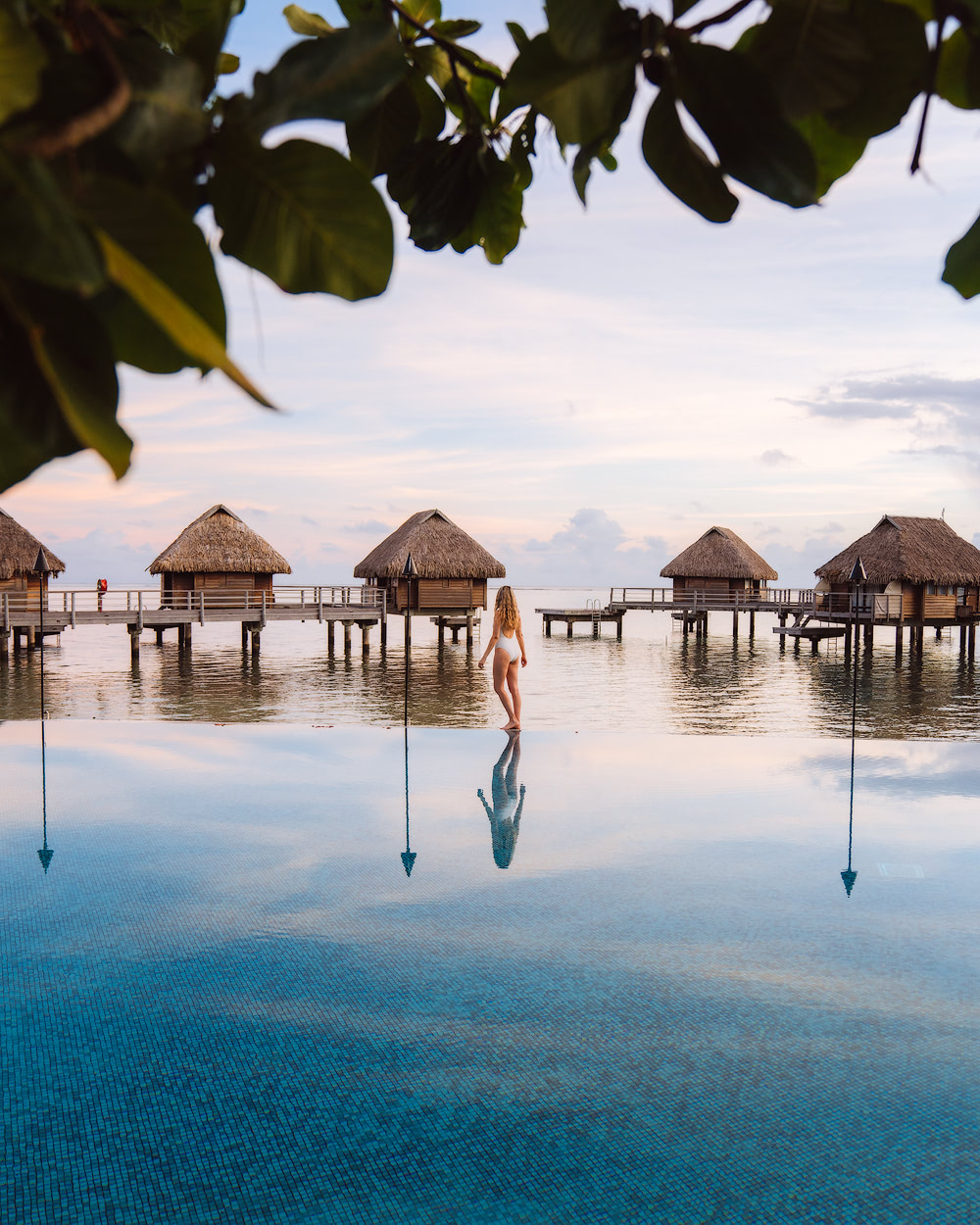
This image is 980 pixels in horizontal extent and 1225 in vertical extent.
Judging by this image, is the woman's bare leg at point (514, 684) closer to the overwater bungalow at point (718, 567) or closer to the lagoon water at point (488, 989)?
the lagoon water at point (488, 989)

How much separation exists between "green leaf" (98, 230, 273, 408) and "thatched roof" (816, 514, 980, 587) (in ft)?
122

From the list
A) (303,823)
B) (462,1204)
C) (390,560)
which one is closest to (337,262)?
(462,1204)

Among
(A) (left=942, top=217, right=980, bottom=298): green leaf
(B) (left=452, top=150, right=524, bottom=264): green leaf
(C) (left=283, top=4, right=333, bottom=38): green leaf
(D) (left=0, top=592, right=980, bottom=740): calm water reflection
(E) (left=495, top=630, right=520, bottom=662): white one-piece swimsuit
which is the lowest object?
(D) (left=0, top=592, right=980, bottom=740): calm water reflection

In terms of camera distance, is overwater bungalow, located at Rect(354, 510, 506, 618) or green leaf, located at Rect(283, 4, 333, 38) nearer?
green leaf, located at Rect(283, 4, 333, 38)

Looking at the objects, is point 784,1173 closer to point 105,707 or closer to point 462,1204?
point 462,1204

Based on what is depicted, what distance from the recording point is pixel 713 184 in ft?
2.16

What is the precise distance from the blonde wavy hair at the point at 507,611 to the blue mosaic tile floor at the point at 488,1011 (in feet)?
10.3

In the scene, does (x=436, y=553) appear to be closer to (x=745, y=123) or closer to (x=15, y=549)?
(x=15, y=549)

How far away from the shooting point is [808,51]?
619 mm

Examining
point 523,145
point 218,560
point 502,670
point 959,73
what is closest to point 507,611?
point 502,670

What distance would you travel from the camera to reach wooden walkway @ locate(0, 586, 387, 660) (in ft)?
98.2

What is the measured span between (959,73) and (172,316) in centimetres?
63

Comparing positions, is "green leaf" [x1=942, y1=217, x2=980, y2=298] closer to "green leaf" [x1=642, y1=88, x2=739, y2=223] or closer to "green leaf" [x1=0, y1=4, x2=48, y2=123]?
"green leaf" [x1=642, y1=88, x2=739, y2=223]

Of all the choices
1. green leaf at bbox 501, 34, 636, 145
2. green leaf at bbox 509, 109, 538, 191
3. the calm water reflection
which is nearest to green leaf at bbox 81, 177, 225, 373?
green leaf at bbox 501, 34, 636, 145
